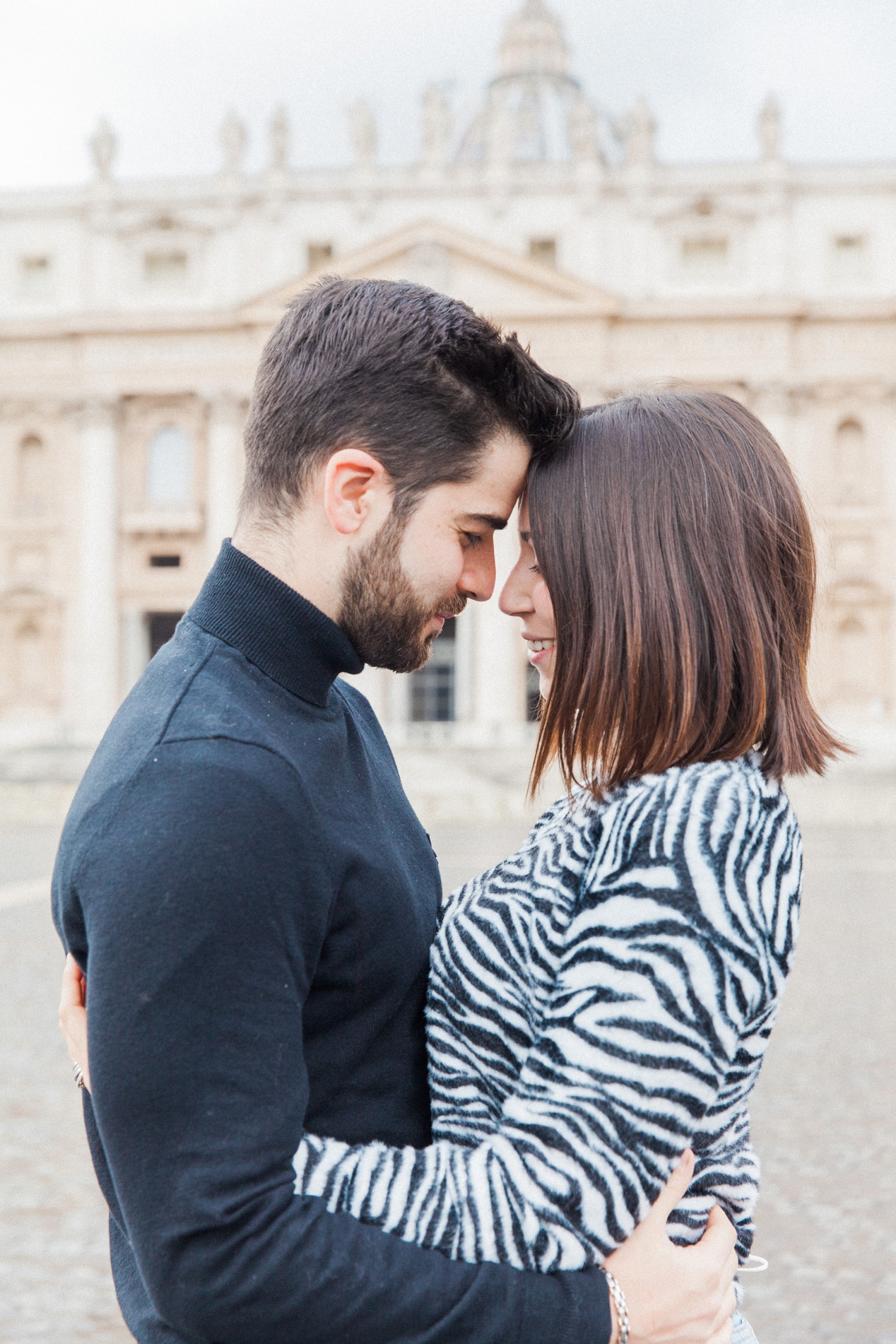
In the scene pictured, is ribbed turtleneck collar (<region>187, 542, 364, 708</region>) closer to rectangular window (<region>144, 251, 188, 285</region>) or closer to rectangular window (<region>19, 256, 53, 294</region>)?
rectangular window (<region>144, 251, 188, 285</region>)

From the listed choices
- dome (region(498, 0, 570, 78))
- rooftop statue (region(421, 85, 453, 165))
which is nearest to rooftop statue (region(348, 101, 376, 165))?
rooftop statue (region(421, 85, 453, 165))

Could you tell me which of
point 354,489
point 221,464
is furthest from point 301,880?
point 221,464

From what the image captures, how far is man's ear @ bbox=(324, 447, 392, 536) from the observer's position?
5.08 feet

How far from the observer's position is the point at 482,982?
1.55m

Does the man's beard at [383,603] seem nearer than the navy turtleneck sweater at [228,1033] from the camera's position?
No

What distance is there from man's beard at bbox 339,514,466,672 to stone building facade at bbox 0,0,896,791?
34.6 metres

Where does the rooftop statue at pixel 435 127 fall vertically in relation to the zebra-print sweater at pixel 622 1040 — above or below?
above

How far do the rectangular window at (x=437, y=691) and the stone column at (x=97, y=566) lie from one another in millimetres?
8276

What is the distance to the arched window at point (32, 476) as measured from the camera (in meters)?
39.7

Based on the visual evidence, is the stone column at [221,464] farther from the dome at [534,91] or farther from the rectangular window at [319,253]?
the dome at [534,91]

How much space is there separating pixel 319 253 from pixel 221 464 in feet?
21.6

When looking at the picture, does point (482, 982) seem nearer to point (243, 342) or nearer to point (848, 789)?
point (848, 789)

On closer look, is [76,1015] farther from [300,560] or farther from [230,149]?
[230,149]

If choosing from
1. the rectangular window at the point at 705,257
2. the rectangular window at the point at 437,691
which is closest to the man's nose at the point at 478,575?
the rectangular window at the point at 437,691
